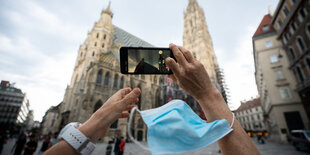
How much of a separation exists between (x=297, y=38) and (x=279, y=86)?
5.79 metres

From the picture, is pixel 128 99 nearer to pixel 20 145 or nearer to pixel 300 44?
pixel 20 145

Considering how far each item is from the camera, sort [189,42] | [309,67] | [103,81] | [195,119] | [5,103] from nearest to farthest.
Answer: [195,119] < [309,67] < [103,81] < [189,42] < [5,103]

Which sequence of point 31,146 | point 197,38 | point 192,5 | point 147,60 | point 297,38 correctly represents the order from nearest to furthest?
point 147,60 → point 31,146 → point 297,38 → point 197,38 → point 192,5

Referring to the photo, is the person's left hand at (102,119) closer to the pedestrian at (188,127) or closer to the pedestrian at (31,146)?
the pedestrian at (188,127)

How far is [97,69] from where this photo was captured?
2142cm

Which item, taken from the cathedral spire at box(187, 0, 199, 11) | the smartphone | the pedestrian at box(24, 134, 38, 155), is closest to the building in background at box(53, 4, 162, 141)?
the pedestrian at box(24, 134, 38, 155)

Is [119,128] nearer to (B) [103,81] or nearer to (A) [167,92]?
(B) [103,81]

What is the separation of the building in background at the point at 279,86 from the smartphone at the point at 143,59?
18.3 meters

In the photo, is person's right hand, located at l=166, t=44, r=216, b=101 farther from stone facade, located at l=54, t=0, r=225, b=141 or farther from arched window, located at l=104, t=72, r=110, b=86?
arched window, located at l=104, t=72, r=110, b=86

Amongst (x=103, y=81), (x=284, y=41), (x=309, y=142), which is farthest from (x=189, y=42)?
(x=309, y=142)

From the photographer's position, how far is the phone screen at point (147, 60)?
1505 mm

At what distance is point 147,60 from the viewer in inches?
60.3

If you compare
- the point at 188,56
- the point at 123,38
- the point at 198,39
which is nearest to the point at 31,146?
the point at 188,56

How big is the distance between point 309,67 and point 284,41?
222 inches
